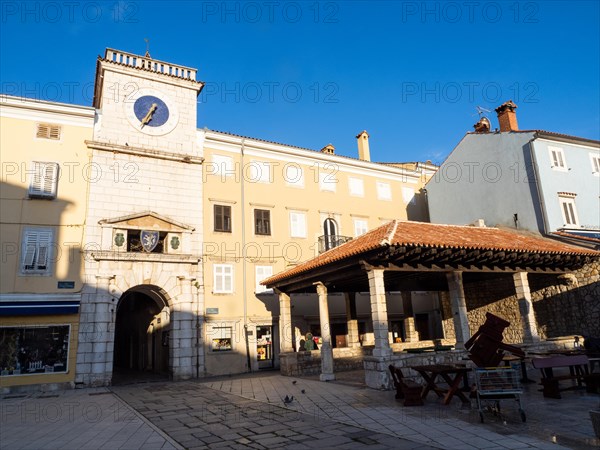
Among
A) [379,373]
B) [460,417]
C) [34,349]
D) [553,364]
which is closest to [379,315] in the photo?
[379,373]

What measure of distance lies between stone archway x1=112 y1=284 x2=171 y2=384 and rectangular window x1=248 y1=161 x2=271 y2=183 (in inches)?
280

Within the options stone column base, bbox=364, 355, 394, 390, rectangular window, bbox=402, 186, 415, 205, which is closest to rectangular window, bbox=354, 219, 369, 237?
rectangular window, bbox=402, 186, 415, 205

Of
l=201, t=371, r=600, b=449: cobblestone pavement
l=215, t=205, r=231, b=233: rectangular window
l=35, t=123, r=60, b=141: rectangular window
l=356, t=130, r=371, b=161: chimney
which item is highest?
l=356, t=130, r=371, b=161: chimney

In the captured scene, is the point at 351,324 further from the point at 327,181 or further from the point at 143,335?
the point at 143,335

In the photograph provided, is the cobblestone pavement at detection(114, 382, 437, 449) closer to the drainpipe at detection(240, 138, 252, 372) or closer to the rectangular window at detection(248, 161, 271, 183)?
the drainpipe at detection(240, 138, 252, 372)

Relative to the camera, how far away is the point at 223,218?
1998cm

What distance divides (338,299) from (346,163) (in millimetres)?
7647

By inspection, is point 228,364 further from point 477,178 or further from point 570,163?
point 570,163

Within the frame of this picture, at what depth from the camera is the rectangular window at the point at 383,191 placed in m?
25.1

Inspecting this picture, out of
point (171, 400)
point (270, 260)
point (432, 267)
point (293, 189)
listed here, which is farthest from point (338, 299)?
point (171, 400)

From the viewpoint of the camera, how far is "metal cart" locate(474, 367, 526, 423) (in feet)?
23.7

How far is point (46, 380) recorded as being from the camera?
15273 mm

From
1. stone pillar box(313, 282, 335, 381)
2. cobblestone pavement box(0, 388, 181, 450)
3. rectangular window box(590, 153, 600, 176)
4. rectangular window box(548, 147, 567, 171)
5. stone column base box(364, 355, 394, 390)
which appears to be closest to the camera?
cobblestone pavement box(0, 388, 181, 450)

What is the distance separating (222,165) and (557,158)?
1573 cm
